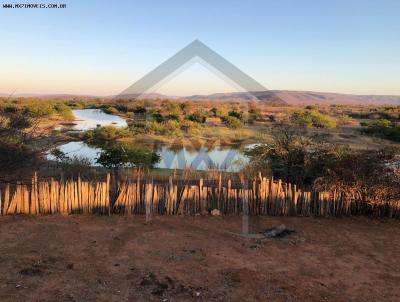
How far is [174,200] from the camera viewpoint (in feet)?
23.7

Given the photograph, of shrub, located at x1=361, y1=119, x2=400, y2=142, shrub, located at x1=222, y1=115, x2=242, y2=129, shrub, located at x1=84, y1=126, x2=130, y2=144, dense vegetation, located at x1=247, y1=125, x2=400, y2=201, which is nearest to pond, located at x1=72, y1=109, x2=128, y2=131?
shrub, located at x1=84, y1=126, x2=130, y2=144

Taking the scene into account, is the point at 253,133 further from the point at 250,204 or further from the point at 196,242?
the point at 196,242

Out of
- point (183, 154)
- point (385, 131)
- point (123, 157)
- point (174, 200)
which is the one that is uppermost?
point (385, 131)

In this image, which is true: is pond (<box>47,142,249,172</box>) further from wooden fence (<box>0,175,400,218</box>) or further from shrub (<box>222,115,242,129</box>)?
wooden fence (<box>0,175,400,218</box>)

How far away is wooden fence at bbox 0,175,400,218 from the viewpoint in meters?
6.92

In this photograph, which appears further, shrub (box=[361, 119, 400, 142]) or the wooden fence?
shrub (box=[361, 119, 400, 142])

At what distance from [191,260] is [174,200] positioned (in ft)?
6.61

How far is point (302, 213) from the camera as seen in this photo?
757cm

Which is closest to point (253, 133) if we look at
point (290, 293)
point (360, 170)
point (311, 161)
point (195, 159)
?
point (195, 159)

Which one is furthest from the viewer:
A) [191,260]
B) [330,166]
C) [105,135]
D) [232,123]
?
[232,123]

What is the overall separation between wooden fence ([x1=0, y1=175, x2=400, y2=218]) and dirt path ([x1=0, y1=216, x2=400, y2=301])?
10.1 inches

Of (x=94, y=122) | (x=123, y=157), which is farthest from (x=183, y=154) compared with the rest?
(x=94, y=122)

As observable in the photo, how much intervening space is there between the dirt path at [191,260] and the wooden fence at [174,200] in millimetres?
256

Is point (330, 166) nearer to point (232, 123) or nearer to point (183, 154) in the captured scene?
point (183, 154)
